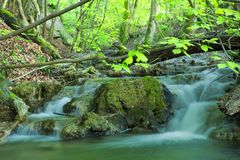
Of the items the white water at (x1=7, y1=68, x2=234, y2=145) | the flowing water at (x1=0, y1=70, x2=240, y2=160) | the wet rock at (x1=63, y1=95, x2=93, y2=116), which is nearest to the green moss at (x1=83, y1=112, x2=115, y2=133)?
the flowing water at (x1=0, y1=70, x2=240, y2=160)

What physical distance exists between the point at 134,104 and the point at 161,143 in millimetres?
1714

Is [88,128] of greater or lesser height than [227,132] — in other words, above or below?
above

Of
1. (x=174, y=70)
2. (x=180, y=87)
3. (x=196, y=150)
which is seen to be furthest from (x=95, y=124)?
(x=174, y=70)

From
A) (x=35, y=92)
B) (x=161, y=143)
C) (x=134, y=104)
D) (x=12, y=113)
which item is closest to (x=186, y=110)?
(x=134, y=104)

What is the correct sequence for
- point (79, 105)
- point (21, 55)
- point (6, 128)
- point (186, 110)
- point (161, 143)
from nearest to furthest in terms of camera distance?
point (161, 143) → point (6, 128) → point (186, 110) → point (79, 105) → point (21, 55)

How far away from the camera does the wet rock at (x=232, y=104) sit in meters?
6.41

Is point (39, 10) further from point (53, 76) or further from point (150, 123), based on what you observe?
point (150, 123)

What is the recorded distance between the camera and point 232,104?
21.4 feet

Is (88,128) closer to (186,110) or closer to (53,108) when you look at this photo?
(53,108)

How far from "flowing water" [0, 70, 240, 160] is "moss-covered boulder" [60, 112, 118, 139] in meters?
0.25

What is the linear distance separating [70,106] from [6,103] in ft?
5.34

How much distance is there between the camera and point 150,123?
805 cm

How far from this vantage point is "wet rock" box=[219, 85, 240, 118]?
6.41m

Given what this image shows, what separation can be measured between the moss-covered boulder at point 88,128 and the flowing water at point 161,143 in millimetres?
253
